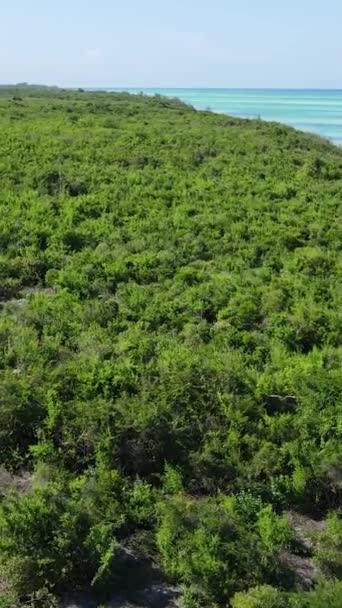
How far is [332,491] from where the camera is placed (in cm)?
848

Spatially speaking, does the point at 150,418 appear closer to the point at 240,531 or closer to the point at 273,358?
the point at 240,531

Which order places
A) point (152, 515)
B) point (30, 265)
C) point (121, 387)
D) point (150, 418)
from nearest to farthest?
point (152, 515) → point (150, 418) → point (121, 387) → point (30, 265)

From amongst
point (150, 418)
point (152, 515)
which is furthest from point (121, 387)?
point (152, 515)

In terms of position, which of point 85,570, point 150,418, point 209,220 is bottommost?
point 85,570

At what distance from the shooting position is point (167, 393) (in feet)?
31.9

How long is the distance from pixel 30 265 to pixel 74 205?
4693 mm

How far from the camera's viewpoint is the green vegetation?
6.95m

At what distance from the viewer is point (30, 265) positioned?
15266 mm

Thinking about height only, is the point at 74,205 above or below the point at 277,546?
above

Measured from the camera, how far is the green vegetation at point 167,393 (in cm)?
695

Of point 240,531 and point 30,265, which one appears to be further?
point 30,265

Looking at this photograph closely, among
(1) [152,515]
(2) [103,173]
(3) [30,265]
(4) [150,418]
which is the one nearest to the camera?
(1) [152,515]

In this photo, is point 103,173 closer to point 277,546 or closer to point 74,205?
point 74,205

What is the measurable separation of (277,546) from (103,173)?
18.2 meters
